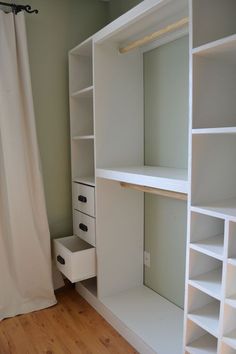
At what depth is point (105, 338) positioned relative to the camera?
198 cm

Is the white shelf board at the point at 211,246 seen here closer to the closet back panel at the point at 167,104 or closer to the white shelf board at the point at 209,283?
the white shelf board at the point at 209,283

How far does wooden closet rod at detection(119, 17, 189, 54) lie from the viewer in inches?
60.7

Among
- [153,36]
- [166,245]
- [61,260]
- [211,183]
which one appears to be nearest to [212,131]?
[211,183]

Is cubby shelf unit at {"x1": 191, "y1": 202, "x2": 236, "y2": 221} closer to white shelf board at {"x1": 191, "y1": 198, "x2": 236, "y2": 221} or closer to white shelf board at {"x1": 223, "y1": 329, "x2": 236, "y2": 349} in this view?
white shelf board at {"x1": 191, "y1": 198, "x2": 236, "y2": 221}

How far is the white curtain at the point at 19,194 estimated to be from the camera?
2168mm

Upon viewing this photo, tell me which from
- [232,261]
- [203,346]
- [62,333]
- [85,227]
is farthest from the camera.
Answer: [85,227]

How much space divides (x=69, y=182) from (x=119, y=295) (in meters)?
1.01

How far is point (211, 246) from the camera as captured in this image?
4.46 ft

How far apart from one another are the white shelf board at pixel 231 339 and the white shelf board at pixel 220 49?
1.18 meters

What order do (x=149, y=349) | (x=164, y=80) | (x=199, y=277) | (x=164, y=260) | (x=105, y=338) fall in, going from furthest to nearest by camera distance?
1. (x=164, y=260)
2. (x=164, y=80)
3. (x=105, y=338)
4. (x=149, y=349)
5. (x=199, y=277)

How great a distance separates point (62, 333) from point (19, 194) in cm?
101

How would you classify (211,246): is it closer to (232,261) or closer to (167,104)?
(232,261)

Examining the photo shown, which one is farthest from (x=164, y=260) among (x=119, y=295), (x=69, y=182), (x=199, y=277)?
(x=69, y=182)

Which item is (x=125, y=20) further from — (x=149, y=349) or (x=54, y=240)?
(x=149, y=349)
